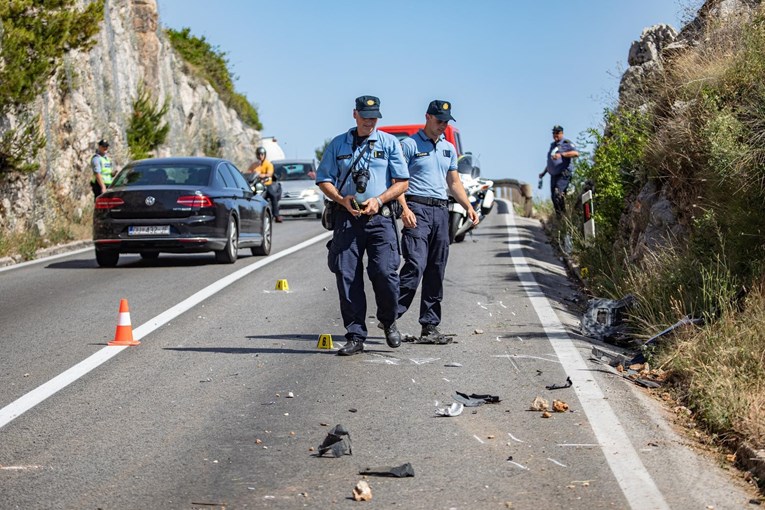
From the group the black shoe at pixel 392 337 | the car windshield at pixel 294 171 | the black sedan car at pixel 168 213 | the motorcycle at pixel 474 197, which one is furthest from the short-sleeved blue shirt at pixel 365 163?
the car windshield at pixel 294 171

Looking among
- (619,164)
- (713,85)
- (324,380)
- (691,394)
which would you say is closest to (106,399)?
(324,380)

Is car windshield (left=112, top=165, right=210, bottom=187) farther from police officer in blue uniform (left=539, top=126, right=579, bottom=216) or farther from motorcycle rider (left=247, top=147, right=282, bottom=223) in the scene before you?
motorcycle rider (left=247, top=147, right=282, bottom=223)

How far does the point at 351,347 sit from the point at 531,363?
1.44 m

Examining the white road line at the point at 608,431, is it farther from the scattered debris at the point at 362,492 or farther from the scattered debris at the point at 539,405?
the scattered debris at the point at 362,492

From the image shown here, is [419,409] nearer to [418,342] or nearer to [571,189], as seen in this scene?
[418,342]

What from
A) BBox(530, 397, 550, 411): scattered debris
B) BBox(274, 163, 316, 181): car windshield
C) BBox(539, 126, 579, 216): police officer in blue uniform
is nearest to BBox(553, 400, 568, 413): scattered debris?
BBox(530, 397, 550, 411): scattered debris

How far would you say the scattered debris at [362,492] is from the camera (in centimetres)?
577

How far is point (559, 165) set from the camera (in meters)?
23.1

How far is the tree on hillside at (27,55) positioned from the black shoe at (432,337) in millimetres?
15144

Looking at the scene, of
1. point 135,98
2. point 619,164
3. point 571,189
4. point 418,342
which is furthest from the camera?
point 135,98

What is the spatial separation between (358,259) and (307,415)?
8.78 feet

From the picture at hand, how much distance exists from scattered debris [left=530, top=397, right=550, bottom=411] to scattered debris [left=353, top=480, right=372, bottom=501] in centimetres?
211

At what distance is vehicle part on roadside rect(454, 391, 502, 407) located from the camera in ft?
26.2

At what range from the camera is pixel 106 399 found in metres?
8.28
